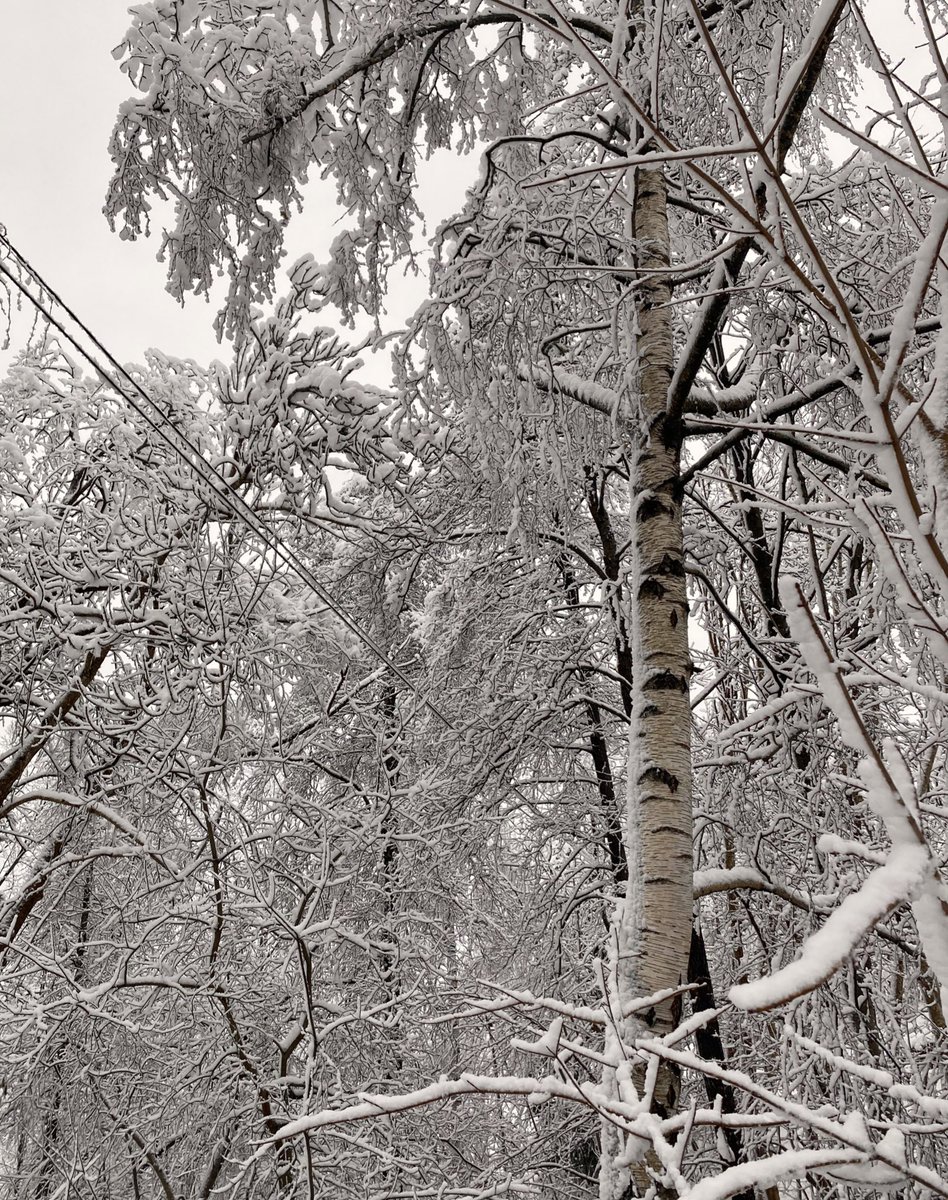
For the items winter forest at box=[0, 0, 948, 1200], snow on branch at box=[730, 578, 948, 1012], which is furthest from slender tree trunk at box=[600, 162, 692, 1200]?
snow on branch at box=[730, 578, 948, 1012]

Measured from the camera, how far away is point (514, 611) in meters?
5.94

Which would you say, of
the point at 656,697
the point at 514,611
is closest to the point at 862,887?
the point at 656,697

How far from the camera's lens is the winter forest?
135 cm

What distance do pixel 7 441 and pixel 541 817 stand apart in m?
5.49

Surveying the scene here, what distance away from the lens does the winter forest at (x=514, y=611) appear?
135 cm

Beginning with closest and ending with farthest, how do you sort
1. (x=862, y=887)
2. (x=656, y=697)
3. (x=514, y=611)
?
1. (x=862, y=887)
2. (x=656, y=697)
3. (x=514, y=611)

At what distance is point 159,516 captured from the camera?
18.4ft

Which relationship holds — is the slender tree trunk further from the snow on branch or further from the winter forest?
the snow on branch

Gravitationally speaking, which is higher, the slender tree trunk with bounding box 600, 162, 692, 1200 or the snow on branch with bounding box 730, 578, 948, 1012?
the slender tree trunk with bounding box 600, 162, 692, 1200

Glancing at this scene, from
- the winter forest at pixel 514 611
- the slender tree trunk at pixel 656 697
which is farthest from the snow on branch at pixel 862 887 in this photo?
the slender tree trunk at pixel 656 697

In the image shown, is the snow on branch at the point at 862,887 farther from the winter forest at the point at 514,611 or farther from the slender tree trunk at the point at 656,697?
the slender tree trunk at the point at 656,697

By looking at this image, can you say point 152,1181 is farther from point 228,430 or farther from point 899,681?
point 899,681

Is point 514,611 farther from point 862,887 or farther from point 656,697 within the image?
point 862,887

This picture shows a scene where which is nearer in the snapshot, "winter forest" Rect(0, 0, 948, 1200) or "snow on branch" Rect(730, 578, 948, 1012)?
"snow on branch" Rect(730, 578, 948, 1012)
